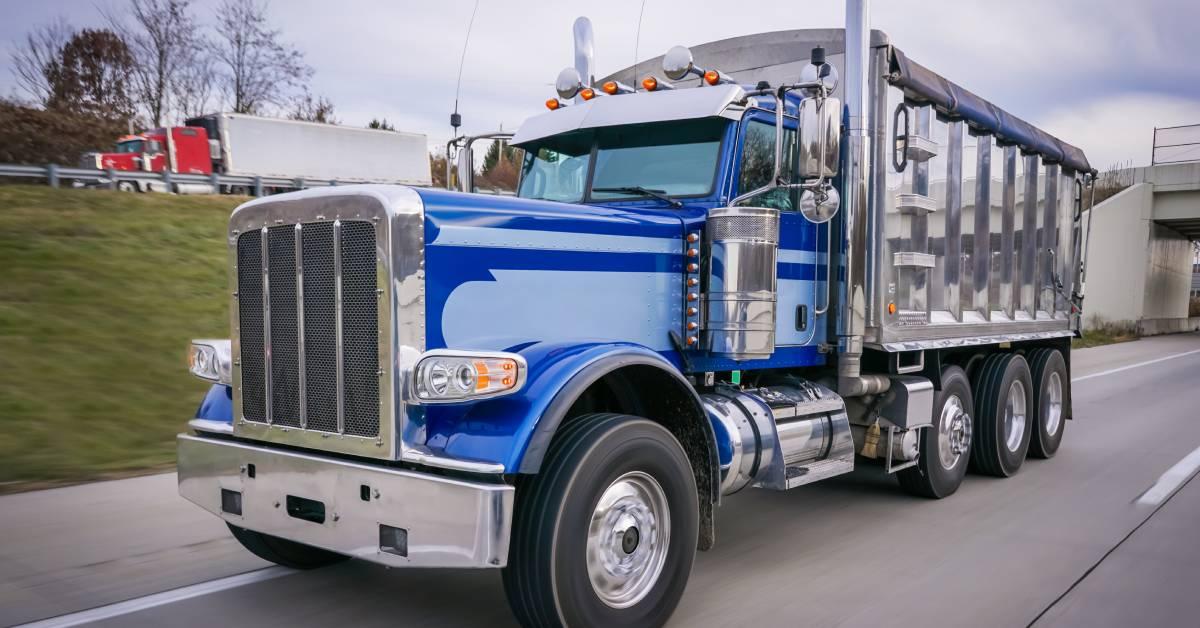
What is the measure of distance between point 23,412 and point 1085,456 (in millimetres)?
9532

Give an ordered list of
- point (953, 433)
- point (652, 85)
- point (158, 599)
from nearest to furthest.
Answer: point (158, 599) < point (652, 85) < point (953, 433)

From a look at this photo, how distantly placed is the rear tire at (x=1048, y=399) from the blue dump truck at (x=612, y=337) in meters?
1.39

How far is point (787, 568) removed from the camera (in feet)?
17.2

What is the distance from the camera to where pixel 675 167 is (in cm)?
548

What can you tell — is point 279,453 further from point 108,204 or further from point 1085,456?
point 108,204

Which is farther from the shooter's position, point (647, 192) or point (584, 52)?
point (584, 52)

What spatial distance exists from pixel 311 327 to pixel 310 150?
998 inches

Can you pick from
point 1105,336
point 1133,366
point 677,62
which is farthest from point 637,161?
point 1105,336

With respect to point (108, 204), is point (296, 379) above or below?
below

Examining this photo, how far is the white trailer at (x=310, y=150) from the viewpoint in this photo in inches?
1053

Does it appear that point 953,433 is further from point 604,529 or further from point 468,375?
point 468,375

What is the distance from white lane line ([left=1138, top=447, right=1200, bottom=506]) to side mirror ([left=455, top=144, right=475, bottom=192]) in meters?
5.32

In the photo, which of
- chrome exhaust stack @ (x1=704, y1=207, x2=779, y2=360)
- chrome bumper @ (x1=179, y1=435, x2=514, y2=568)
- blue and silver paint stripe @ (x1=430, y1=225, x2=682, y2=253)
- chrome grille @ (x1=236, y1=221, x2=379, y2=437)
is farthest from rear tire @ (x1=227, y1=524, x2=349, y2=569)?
chrome exhaust stack @ (x1=704, y1=207, x2=779, y2=360)

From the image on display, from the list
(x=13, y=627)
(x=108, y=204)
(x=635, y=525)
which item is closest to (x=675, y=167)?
(x=635, y=525)
